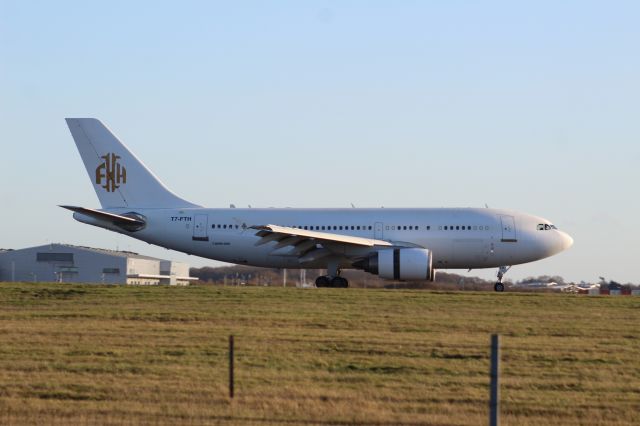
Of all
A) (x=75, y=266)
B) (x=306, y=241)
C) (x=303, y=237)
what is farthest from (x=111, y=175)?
(x=75, y=266)

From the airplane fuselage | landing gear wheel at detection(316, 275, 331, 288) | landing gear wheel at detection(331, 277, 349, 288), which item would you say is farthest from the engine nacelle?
landing gear wheel at detection(316, 275, 331, 288)

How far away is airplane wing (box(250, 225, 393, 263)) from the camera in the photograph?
132 ft

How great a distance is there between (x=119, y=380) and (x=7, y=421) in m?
3.31

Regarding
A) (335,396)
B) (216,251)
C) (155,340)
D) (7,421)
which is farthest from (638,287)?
(7,421)

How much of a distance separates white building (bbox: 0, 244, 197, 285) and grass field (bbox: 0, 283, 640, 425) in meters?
34.4

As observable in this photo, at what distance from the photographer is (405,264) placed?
133ft

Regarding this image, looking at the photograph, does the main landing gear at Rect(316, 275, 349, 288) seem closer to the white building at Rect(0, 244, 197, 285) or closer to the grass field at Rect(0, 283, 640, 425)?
the grass field at Rect(0, 283, 640, 425)

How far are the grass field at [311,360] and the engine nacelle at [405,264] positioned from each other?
7636 millimetres

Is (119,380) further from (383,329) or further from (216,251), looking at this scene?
(216,251)

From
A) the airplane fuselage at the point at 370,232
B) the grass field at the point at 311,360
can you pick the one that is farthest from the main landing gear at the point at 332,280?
the grass field at the point at 311,360

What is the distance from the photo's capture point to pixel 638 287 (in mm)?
57844

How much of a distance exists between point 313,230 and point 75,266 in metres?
29.0

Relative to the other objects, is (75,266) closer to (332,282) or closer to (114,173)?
(114,173)

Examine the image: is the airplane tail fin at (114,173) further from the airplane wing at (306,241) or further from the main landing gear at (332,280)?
the main landing gear at (332,280)
